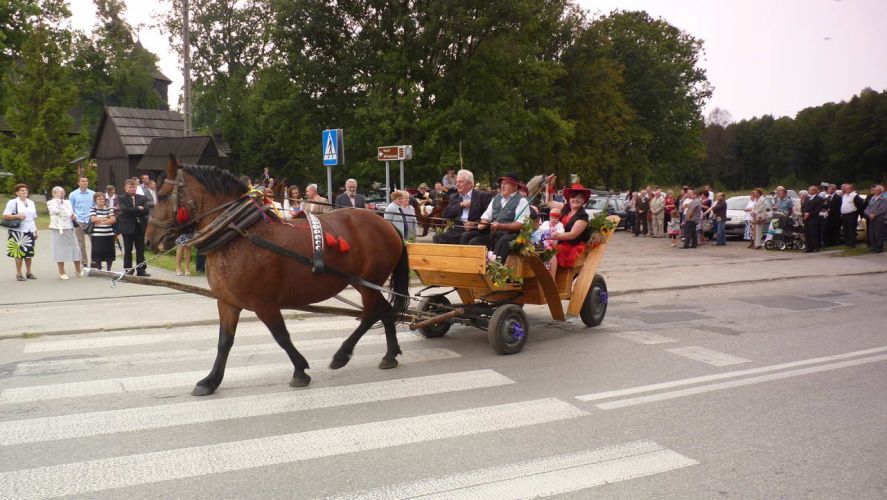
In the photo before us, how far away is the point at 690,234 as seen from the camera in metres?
21.7

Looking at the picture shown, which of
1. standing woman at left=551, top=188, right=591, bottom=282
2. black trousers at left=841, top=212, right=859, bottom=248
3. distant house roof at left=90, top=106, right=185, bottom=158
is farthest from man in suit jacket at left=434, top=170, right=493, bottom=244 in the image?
distant house roof at left=90, top=106, right=185, bottom=158

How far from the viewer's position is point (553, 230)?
A: 28.1ft

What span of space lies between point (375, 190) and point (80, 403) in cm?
2840

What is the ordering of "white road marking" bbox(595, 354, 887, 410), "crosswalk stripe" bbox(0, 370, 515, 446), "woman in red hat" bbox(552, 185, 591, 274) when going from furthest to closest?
"woman in red hat" bbox(552, 185, 591, 274)
"white road marking" bbox(595, 354, 887, 410)
"crosswalk stripe" bbox(0, 370, 515, 446)

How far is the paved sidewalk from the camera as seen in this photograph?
9344mm

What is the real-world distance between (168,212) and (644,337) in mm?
5721

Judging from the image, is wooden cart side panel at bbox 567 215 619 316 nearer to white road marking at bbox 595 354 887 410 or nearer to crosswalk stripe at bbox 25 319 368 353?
white road marking at bbox 595 354 887 410

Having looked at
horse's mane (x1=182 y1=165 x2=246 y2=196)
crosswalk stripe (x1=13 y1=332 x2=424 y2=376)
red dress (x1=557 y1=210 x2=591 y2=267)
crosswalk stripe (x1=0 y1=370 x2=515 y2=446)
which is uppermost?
horse's mane (x1=182 y1=165 x2=246 y2=196)

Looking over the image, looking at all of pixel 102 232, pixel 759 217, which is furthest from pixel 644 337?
pixel 759 217

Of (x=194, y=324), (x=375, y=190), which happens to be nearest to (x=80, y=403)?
(x=194, y=324)

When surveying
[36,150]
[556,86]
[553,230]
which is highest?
[556,86]

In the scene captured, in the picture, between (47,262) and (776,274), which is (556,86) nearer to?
(776,274)

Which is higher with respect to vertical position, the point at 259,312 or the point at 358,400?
the point at 259,312

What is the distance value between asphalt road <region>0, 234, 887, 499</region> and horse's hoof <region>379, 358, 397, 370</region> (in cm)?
18
